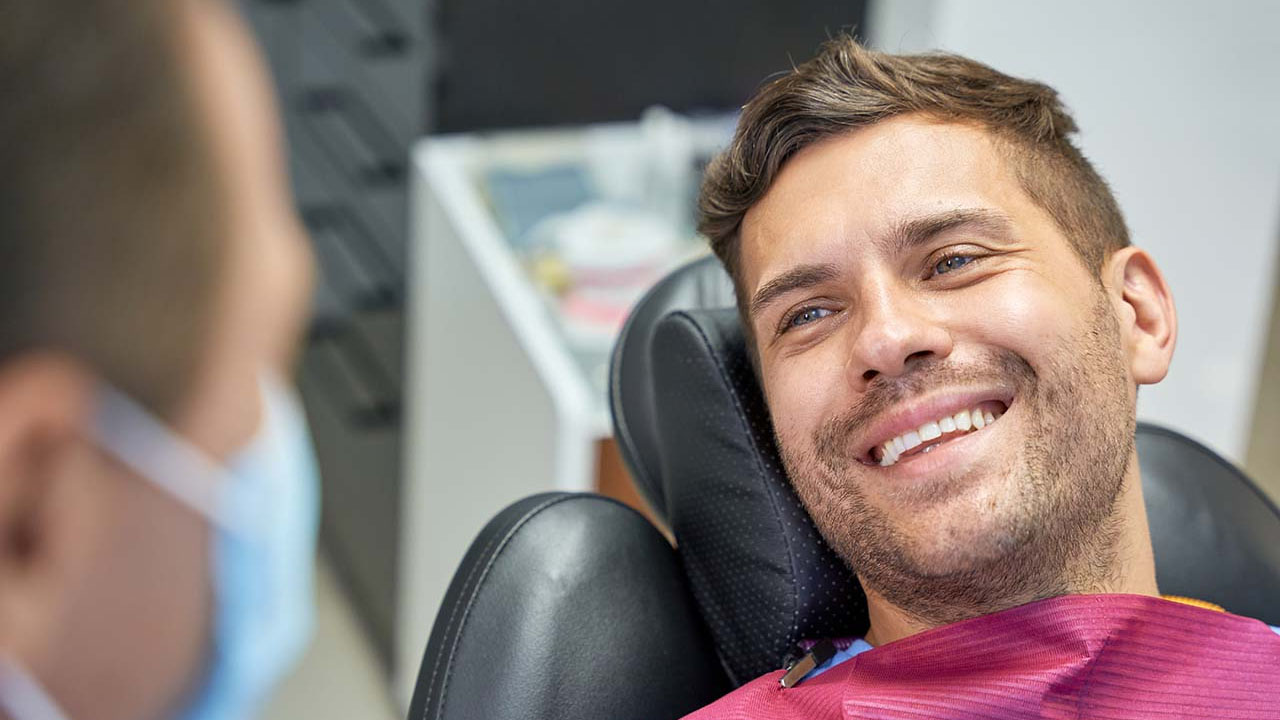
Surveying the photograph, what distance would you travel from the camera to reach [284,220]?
43 cm

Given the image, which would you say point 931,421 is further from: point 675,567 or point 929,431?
point 675,567

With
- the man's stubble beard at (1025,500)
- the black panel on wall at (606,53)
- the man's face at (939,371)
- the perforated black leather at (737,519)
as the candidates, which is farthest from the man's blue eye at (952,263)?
the black panel on wall at (606,53)

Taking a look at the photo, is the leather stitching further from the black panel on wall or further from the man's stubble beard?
the black panel on wall

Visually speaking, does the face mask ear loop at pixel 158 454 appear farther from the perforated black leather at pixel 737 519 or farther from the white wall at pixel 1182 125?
the white wall at pixel 1182 125

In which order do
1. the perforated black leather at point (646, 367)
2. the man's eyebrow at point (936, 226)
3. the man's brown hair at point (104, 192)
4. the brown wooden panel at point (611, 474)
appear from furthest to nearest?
the brown wooden panel at point (611, 474)
the perforated black leather at point (646, 367)
the man's eyebrow at point (936, 226)
the man's brown hair at point (104, 192)

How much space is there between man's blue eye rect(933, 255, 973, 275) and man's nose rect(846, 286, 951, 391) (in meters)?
0.04

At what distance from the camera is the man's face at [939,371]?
1.22m

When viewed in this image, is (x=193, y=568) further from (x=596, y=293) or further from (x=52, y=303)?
(x=596, y=293)

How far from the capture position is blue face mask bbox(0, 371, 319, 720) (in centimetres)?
40

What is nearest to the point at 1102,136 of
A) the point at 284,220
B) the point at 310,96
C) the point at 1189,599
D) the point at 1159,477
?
the point at 1159,477

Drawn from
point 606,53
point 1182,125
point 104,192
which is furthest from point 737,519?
point 606,53

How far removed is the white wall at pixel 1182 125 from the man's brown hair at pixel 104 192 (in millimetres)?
1767

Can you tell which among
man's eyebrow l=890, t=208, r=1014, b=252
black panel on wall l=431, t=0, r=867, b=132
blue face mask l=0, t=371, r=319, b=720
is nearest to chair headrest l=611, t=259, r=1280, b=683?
man's eyebrow l=890, t=208, r=1014, b=252

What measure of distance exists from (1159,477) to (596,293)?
1056 mm
